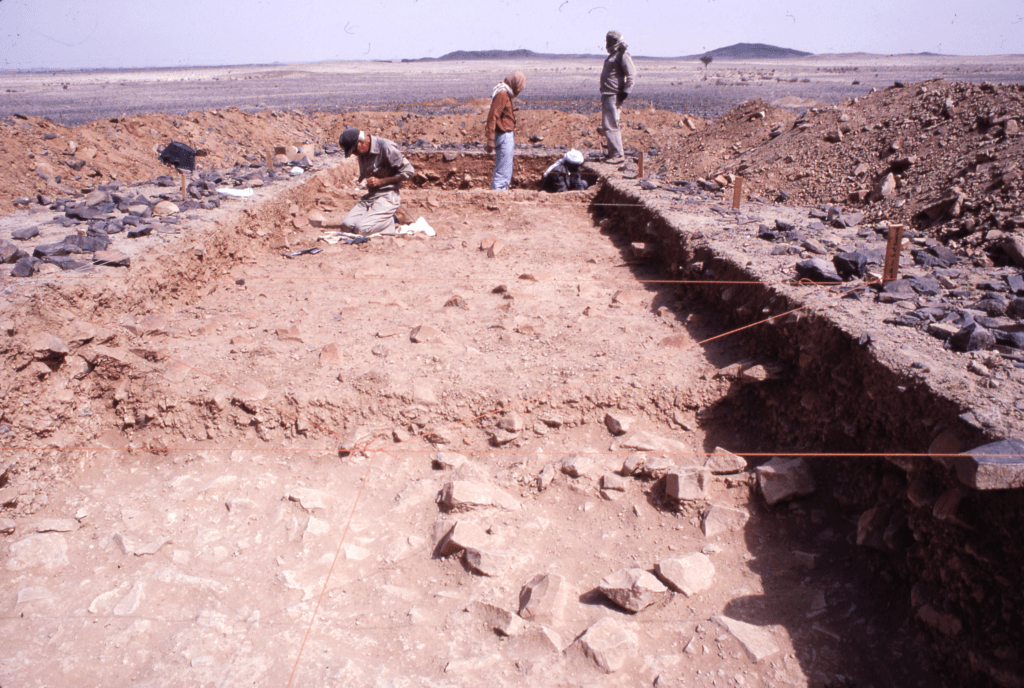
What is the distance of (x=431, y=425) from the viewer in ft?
11.1

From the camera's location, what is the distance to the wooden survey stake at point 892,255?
3473 mm

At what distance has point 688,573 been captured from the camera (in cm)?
243

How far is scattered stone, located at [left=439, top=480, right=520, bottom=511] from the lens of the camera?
9.45ft

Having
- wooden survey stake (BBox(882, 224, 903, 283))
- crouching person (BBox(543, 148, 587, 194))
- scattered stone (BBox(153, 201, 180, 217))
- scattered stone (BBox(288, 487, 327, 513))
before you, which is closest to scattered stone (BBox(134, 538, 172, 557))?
scattered stone (BBox(288, 487, 327, 513))

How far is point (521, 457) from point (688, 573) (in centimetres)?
108

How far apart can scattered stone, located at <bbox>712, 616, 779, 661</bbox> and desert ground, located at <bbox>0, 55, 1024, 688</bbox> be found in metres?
0.01

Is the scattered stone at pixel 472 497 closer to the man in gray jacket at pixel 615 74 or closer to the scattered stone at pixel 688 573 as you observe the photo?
the scattered stone at pixel 688 573

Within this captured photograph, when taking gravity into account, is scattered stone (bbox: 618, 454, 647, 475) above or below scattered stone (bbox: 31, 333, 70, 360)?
below

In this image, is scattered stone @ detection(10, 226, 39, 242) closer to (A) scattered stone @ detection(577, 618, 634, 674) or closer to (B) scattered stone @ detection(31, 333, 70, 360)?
(B) scattered stone @ detection(31, 333, 70, 360)

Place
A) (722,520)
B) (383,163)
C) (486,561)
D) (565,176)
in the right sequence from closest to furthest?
(486,561)
(722,520)
(383,163)
(565,176)

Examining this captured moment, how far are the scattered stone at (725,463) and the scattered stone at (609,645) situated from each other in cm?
102

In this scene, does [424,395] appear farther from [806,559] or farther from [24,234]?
[24,234]

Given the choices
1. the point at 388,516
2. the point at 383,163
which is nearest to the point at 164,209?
the point at 383,163

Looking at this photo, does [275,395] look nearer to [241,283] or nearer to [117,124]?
[241,283]
